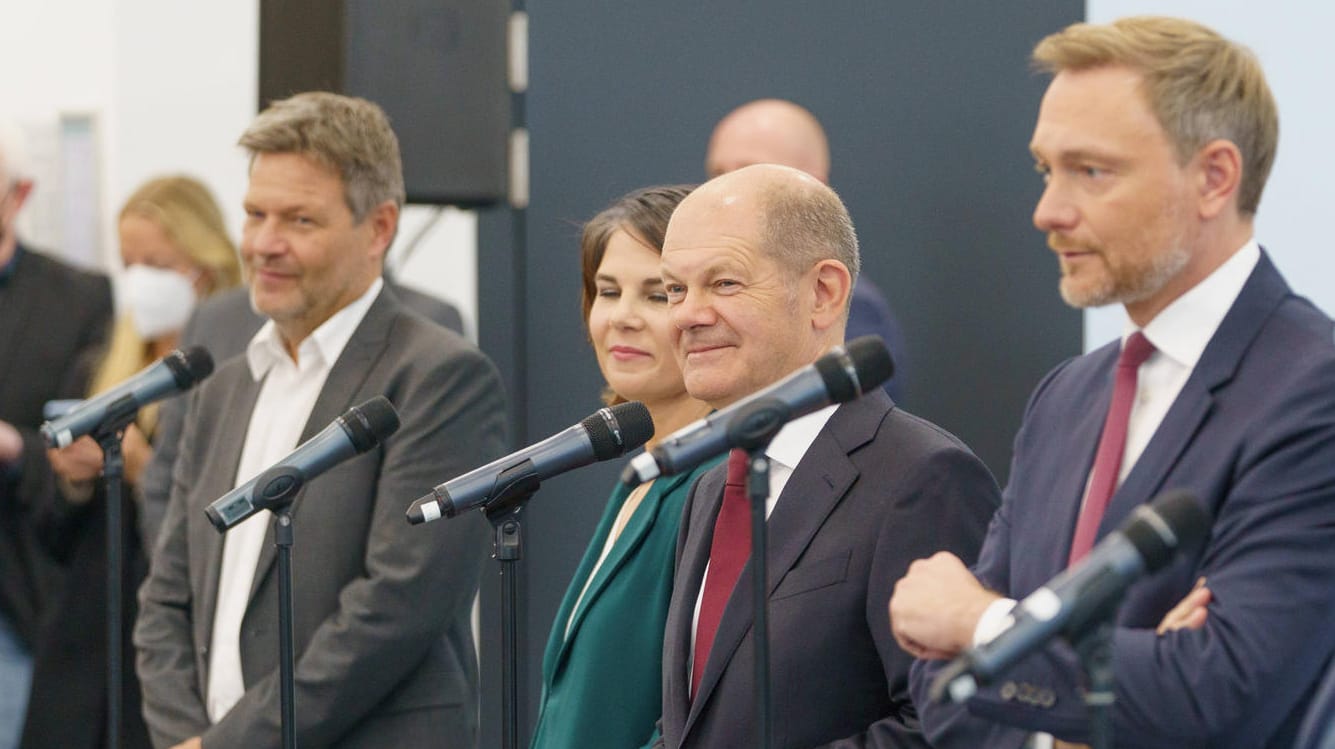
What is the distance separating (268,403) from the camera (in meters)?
3.60

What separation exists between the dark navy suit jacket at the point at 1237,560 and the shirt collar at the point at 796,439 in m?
0.49

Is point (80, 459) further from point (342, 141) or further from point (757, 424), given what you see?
point (757, 424)

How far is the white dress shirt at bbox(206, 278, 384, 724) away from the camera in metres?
3.46

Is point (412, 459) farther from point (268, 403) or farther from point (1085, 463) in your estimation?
point (1085, 463)

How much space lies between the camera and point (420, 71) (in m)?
4.46

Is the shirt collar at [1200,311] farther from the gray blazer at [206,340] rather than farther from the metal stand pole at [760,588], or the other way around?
the gray blazer at [206,340]

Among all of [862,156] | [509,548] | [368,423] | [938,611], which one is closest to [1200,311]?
[938,611]

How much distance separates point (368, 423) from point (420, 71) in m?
1.93

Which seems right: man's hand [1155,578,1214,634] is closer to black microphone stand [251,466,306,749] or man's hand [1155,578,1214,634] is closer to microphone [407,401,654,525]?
microphone [407,401,654,525]

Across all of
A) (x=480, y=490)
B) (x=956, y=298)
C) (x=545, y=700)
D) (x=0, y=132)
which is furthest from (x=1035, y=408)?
(x=0, y=132)

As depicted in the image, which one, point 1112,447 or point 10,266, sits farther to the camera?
A: point 10,266

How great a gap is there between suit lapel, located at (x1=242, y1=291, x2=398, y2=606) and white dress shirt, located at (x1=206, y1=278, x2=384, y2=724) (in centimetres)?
2

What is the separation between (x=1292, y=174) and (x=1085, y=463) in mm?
2063

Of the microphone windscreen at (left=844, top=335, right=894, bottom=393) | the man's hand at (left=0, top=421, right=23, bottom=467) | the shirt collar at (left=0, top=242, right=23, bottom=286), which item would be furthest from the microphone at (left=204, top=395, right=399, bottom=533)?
the shirt collar at (left=0, top=242, right=23, bottom=286)
